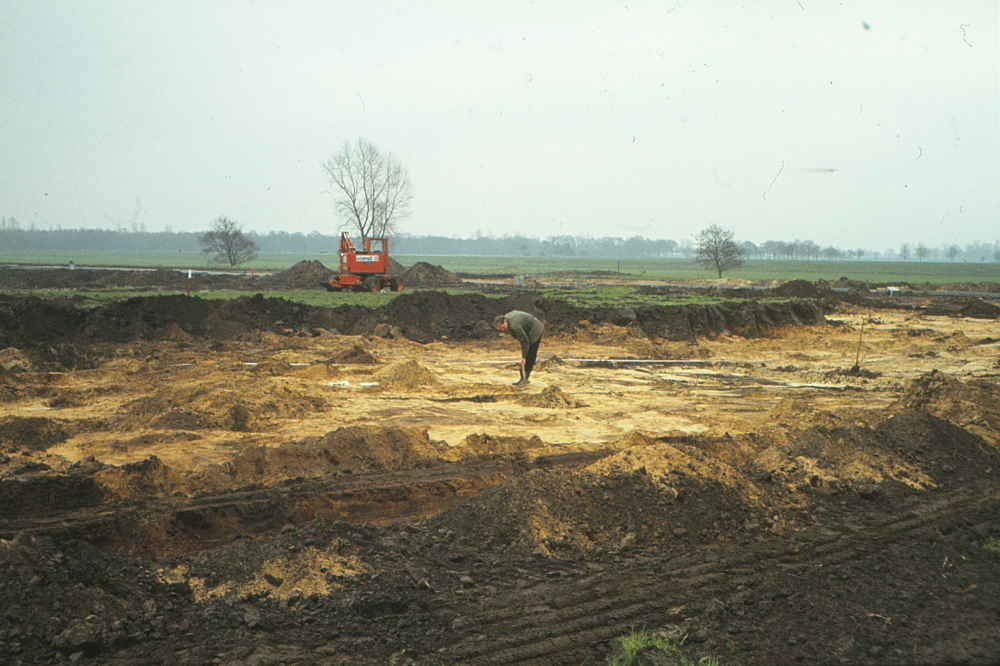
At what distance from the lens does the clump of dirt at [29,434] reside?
8141 mm

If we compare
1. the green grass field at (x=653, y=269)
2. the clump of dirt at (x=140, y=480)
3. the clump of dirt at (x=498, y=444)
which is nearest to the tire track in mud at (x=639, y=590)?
the clump of dirt at (x=498, y=444)

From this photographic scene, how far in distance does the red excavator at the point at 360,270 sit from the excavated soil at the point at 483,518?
22053 millimetres

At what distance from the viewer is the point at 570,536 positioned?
5.86m

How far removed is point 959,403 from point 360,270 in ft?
99.1

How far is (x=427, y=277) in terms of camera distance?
50312 mm

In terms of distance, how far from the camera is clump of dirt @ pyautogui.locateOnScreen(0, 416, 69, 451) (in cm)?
814

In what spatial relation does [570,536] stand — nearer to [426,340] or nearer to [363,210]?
[426,340]

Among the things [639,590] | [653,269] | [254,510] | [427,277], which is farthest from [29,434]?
[653,269]

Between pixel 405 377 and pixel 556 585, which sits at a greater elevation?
pixel 405 377

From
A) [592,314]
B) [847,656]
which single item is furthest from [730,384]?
[847,656]

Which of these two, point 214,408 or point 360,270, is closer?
point 214,408

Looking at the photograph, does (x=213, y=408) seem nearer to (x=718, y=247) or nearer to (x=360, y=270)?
(x=360, y=270)

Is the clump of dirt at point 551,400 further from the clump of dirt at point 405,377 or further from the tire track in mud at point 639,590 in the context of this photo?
the tire track in mud at point 639,590

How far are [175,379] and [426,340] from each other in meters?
8.23
